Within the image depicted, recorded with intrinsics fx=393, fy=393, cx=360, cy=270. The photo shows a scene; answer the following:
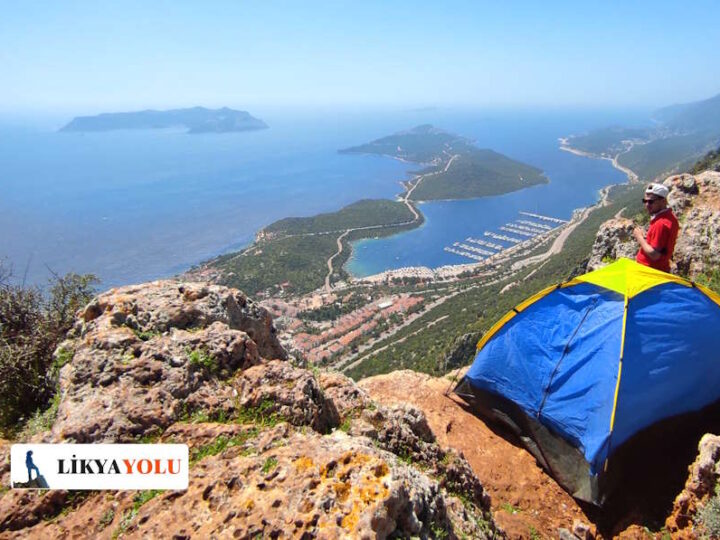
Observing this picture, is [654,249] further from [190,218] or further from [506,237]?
[190,218]

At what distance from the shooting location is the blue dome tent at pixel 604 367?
5383 mm

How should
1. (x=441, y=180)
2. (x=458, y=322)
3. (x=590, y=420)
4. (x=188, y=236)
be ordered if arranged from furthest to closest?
(x=441, y=180)
(x=188, y=236)
(x=458, y=322)
(x=590, y=420)

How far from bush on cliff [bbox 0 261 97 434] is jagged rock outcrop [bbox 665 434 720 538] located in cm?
751

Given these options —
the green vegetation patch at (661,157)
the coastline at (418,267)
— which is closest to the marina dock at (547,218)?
the coastline at (418,267)

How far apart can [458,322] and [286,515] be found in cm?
4687

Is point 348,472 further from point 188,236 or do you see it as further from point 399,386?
point 188,236

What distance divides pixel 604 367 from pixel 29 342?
8119 mm

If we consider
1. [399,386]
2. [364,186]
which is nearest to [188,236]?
[364,186]

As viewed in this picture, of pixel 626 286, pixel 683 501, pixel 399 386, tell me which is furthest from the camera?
pixel 399 386

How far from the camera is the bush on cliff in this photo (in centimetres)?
475

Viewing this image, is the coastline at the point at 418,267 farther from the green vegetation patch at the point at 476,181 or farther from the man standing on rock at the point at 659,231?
the man standing on rock at the point at 659,231

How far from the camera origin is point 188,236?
128 metres

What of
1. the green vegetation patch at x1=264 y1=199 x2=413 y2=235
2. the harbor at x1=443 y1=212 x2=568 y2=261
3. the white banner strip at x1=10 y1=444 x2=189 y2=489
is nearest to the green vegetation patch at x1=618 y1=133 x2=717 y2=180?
the harbor at x1=443 y1=212 x2=568 y2=261

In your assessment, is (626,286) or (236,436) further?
(626,286)
